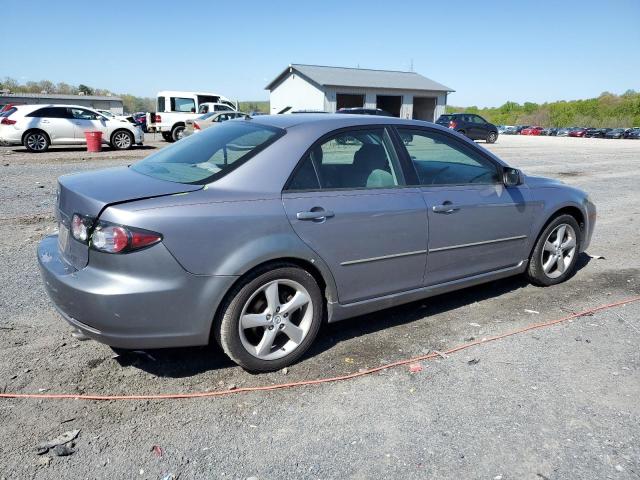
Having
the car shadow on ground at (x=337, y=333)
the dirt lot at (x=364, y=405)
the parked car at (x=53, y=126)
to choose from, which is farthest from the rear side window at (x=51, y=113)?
the car shadow on ground at (x=337, y=333)

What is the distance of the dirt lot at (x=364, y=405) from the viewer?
243 centimetres

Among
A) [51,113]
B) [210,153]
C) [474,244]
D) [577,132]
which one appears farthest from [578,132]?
[210,153]

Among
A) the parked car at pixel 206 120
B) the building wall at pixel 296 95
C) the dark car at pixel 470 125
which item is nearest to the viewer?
the parked car at pixel 206 120

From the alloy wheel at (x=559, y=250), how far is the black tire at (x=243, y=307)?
2.63 m

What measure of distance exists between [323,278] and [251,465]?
4.19 ft

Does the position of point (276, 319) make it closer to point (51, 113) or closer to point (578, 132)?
point (51, 113)

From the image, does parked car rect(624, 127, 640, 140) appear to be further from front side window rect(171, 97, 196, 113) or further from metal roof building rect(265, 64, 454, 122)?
front side window rect(171, 97, 196, 113)

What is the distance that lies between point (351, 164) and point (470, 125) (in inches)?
1083

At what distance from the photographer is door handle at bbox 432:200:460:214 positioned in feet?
12.4

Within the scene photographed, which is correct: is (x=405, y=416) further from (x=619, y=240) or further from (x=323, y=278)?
(x=619, y=240)

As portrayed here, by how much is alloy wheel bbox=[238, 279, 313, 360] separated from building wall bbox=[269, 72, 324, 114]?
1440 inches

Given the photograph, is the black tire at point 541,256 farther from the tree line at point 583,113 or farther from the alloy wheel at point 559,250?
the tree line at point 583,113

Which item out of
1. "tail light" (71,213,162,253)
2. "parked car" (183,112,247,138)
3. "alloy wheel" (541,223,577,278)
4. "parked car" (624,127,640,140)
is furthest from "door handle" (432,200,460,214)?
"parked car" (624,127,640,140)

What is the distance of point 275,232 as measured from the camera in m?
3.04
